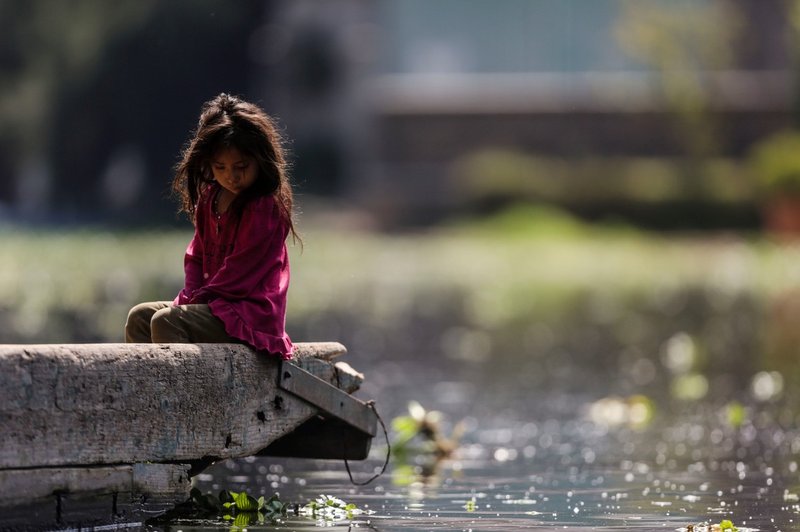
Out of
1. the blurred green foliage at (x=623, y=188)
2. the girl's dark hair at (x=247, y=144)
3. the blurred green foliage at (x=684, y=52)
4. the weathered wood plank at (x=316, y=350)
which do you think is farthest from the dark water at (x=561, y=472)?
the blurred green foliage at (x=684, y=52)

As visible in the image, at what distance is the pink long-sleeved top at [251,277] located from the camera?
260 inches

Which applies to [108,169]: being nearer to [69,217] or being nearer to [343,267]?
[69,217]

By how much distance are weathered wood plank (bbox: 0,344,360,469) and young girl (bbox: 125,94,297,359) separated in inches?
4.9

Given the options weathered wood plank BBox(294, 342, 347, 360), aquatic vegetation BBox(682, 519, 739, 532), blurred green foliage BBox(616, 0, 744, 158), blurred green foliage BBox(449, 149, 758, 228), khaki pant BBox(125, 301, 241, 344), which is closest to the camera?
aquatic vegetation BBox(682, 519, 739, 532)

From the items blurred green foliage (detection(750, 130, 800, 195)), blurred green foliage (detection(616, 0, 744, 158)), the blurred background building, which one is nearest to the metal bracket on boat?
the blurred background building

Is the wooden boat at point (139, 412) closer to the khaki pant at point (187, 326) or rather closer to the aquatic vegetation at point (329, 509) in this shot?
the khaki pant at point (187, 326)

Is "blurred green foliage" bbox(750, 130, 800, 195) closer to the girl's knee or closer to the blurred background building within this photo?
the blurred background building

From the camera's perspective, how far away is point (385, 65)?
54.6 metres

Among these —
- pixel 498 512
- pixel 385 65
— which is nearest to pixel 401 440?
pixel 498 512

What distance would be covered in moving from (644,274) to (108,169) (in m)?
16.4

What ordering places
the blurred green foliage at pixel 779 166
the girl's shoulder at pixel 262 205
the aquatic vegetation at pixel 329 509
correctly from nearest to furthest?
the girl's shoulder at pixel 262 205, the aquatic vegetation at pixel 329 509, the blurred green foliage at pixel 779 166

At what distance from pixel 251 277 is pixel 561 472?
2800 millimetres

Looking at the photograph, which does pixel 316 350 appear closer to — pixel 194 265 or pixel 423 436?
pixel 194 265

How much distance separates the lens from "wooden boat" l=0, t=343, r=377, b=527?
5828 millimetres
